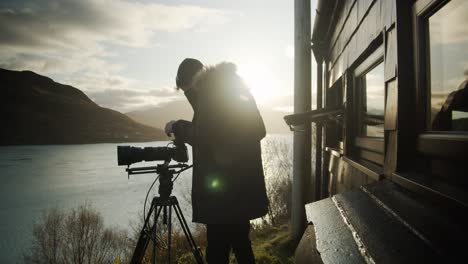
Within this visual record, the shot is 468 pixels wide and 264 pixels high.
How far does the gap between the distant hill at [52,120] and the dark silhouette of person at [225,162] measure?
457ft

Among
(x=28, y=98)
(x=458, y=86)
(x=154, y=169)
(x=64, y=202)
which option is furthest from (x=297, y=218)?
(x=28, y=98)

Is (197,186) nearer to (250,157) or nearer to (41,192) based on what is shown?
(250,157)

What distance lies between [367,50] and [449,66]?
1013mm

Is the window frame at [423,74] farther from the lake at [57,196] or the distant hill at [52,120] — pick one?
the distant hill at [52,120]

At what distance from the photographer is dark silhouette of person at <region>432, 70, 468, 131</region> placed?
0.93 meters

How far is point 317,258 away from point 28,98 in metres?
182

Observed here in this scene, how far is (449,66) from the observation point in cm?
101

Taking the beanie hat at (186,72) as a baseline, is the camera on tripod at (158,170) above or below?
below

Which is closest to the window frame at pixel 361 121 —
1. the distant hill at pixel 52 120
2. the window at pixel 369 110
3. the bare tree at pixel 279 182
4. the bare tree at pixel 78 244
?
the window at pixel 369 110

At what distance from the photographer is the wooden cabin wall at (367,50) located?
4.39ft

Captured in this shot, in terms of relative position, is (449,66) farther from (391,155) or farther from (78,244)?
(78,244)

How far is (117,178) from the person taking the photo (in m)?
67.2

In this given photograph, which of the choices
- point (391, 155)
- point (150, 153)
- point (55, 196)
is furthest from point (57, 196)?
point (391, 155)

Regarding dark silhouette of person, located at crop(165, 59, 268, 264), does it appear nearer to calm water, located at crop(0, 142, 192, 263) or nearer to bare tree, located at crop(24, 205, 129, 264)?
calm water, located at crop(0, 142, 192, 263)
